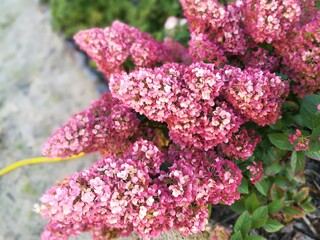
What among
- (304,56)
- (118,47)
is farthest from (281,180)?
(118,47)

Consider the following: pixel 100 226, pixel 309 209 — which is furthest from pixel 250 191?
pixel 100 226

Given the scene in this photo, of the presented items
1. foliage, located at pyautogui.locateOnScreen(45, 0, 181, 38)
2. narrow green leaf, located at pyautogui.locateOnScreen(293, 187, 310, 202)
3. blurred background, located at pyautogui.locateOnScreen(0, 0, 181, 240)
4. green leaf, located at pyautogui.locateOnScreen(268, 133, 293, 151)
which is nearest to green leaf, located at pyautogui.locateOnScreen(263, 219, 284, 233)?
narrow green leaf, located at pyautogui.locateOnScreen(293, 187, 310, 202)

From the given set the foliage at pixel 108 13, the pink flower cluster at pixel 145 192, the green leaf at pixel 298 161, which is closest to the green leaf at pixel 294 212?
the green leaf at pixel 298 161

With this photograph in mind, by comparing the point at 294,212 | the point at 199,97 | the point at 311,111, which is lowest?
the point at 294,212

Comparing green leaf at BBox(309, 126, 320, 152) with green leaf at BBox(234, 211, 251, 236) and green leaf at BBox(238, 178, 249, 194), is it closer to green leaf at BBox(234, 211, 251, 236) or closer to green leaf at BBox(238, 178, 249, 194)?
green leaf at BBox(238, 178, 249, 194)

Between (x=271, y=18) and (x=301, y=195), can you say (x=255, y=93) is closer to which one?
(x=271, y=18)

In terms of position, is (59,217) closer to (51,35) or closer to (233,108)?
(233,108)
